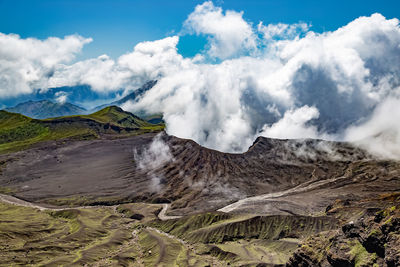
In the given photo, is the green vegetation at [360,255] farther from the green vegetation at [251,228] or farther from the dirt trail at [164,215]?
the dirt trail at [164,215]

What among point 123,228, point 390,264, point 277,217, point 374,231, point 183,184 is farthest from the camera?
point 183,184

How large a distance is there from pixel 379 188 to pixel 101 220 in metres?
145

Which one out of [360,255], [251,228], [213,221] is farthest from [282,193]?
[360,255]

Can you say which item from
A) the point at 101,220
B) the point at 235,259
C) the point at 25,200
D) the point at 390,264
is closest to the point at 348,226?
the point at 390,264

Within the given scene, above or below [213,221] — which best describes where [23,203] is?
below

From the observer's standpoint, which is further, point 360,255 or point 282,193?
point 282,193

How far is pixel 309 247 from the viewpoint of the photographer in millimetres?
57438

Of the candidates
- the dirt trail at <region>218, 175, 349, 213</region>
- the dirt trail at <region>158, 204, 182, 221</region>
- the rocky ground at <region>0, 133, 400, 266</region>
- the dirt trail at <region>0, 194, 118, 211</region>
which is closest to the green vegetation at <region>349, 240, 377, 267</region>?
Answer: the rocky ground at <region>0, 133, 400, 266</region>

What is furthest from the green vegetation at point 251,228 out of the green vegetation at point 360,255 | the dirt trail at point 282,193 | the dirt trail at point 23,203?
the green vegetation at point 360,255

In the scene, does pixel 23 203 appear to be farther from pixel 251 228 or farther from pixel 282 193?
pixel 282 193

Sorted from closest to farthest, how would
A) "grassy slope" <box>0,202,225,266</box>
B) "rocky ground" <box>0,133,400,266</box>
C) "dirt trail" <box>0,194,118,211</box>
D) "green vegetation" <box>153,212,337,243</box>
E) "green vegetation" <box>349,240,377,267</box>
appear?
"green vegetation" <box>349,240,377,267</box>, "rocky ground" <box>0,133,400,266</box>, "grassy slope" <box>0,202,225,266</box>, "green vegetation" <box>153,212,337,243</box>, "dirt trail" <box>0,194,118,211</box>

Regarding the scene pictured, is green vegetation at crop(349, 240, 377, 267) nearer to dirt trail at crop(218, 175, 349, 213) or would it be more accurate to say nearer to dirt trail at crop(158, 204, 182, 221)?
dirt trail at crop(218, 175, 349, 213)

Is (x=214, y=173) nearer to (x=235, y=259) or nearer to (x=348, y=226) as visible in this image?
(x=235, y=259)

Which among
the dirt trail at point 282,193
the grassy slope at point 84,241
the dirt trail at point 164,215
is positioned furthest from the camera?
the dirt trail at point 282,193
